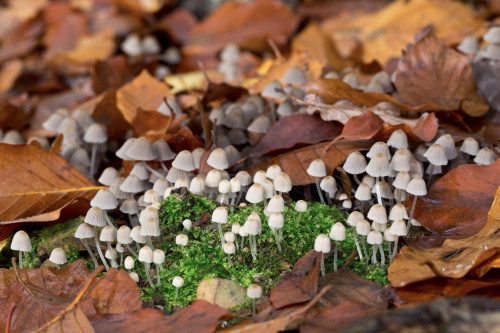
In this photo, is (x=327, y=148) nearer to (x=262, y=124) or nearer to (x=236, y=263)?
(x=262, y=124)

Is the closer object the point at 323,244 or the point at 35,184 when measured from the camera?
the point at 323,244

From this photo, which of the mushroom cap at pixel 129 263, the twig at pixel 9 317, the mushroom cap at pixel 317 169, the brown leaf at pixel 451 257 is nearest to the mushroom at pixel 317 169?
the mushroom cap at pixel 317 169

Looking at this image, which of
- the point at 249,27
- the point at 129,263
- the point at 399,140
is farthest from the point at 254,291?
the point at 249,27

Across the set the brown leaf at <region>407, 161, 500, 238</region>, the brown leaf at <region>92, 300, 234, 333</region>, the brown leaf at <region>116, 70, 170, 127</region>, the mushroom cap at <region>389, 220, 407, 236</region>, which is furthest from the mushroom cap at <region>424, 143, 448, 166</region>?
the brown leaf at <region>116, 70, 170, 127</region>

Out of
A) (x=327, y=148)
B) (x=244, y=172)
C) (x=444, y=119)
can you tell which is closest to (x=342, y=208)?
(x=327, y=148)

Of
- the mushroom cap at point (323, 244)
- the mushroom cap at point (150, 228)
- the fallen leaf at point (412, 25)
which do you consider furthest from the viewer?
the fallen leaf at point (412, 25)

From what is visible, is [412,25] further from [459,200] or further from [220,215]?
[220,215]

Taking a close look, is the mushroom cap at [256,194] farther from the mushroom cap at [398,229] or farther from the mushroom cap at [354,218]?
the mushroom cap at [398,229]
